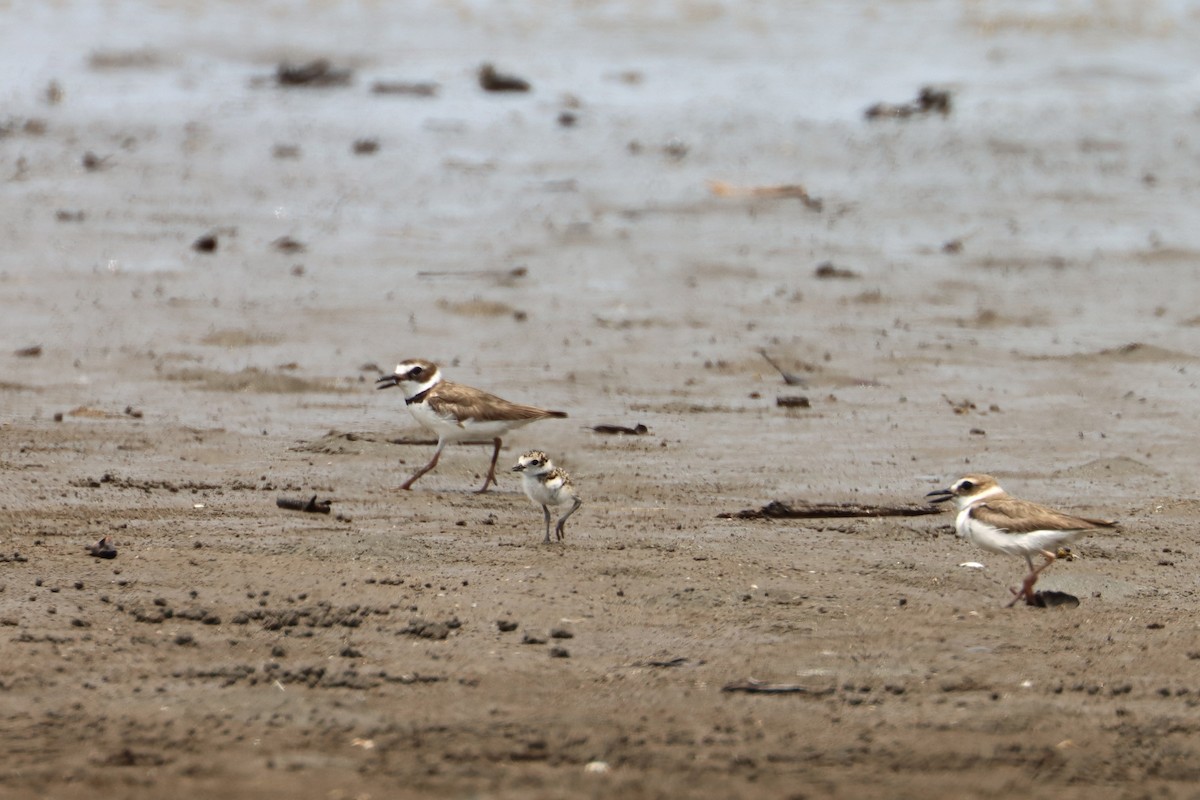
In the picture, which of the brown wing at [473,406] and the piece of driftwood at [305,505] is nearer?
the piece of driftwood at [305,505]

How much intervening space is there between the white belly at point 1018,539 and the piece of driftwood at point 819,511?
44.6 inches

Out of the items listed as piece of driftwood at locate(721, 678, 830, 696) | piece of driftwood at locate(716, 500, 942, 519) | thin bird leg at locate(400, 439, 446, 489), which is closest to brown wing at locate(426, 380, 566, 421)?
thin bird leg at locate(400, 439, 446, 489)

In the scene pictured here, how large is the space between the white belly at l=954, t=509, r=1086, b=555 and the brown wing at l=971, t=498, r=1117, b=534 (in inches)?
0.9

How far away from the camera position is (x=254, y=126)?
20203 millimetres

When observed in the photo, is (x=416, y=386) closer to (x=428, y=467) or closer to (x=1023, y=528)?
(x=428, y=467)

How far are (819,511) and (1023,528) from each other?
57.3 inches

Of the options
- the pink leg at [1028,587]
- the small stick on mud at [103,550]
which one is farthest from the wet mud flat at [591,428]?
the pink leg at [1028,587]

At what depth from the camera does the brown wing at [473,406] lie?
9.77 m

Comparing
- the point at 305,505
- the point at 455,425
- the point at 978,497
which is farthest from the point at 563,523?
the point at 978,497

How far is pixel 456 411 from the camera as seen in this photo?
9758 millimetres

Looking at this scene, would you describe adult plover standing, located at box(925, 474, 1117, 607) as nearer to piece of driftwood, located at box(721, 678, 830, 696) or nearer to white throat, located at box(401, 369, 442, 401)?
piece of driftwood, located at box(721, 678, 830, 696)

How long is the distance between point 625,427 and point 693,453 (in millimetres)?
610

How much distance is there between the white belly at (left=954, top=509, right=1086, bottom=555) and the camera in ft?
24.8

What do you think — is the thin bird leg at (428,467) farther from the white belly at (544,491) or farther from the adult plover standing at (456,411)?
the white belly at (544,491)
